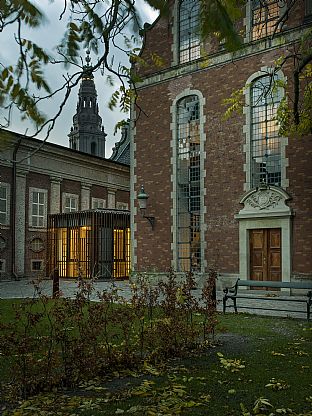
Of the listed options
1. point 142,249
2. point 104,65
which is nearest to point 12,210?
point 142,249

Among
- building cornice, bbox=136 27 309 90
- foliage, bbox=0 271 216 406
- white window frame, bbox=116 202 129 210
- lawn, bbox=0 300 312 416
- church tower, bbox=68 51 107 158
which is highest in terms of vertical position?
church tower, bbox=68 51 107 158

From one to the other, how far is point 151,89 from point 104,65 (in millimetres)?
17110

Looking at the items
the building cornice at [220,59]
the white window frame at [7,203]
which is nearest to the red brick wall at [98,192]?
the white window frame at [7,203]

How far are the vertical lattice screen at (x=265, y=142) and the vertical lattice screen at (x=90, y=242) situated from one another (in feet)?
32.7

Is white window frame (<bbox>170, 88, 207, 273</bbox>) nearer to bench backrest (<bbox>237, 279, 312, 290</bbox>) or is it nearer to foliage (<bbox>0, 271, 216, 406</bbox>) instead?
bench backrest (<bbox>237, 279, 312, 290</bbox>)

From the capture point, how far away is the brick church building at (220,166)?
17078 millimetres

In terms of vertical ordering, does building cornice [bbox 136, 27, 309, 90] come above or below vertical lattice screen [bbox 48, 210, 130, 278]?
above

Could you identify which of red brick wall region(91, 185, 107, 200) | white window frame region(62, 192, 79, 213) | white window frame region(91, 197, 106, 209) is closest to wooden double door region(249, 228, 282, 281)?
white window frame region(62, 192, 79, 213)

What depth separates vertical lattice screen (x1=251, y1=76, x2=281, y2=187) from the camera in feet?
58.3

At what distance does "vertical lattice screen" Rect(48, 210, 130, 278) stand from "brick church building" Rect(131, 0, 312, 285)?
476cm

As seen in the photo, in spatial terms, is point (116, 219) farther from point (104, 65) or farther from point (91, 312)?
point (104, 65)

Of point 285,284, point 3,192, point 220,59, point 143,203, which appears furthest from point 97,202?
point 285,284

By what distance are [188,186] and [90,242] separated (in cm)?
760

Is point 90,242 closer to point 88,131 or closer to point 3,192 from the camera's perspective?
point 3,192
